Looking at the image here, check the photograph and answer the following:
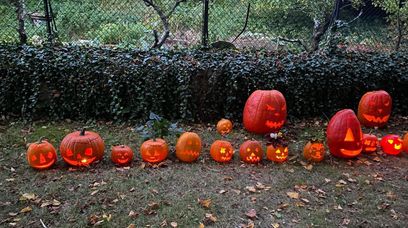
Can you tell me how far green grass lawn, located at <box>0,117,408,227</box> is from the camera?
3.07 meters

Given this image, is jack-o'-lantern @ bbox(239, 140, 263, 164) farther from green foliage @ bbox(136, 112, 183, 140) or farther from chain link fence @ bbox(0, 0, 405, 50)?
chain link fence @ bbox(0, 0, 405, 50)

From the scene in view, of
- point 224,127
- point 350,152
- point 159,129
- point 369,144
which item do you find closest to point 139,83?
point 159,129

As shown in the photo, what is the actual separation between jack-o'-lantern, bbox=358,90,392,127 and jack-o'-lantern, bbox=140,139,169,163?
2.98m

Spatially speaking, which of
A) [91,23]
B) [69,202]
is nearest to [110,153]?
[69,202]

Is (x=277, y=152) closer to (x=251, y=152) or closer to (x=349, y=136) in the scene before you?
(x=251, y=152)

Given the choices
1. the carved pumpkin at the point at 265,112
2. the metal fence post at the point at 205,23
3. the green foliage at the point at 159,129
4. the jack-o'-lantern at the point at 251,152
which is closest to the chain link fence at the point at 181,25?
the metal fence post at the point at 205,23

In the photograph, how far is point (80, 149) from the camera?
149 inches

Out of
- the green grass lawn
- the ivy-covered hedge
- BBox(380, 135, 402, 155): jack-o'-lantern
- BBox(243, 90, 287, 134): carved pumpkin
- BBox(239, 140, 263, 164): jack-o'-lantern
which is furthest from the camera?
the ivy-covered hedge

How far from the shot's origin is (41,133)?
187 inches

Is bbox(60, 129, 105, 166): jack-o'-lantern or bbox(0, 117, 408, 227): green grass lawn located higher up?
bbox(60, 129, 105, 166): jack-o'-lantern

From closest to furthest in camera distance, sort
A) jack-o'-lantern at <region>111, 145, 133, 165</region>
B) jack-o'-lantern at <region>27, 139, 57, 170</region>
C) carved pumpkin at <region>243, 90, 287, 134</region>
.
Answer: jack-o'-lantern at <region>27, 139, 57, 170</region>, jack-o'-lantern at <region>111, 145, 133, 165</region>, carved pumpkin at <region>243, 90, 287, 134</region>

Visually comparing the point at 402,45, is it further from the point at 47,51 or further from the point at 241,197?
the point at 47,51

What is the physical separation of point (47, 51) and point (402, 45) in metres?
7.16

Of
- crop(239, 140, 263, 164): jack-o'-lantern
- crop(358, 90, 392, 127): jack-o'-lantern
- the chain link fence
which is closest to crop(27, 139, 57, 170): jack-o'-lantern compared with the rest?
crop(239, 140, 263, 164): jack-o'-lantern
